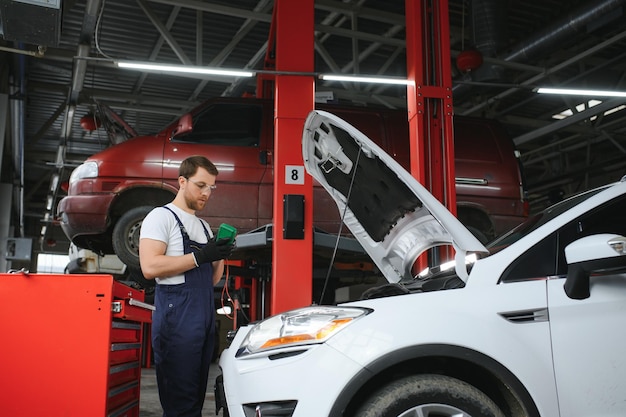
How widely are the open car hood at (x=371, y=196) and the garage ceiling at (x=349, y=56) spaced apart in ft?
10.7

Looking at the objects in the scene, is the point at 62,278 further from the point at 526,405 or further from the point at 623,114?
the point at 623,114

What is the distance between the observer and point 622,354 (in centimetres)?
204

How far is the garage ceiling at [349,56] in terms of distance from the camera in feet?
24.8

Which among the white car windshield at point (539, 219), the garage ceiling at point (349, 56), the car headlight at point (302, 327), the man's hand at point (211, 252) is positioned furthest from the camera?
the garage ceiling at point (349, 56)

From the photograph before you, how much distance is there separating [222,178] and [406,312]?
14.0 feet

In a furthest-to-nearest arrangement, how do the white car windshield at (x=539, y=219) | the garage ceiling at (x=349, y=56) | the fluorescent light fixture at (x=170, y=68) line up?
the garage ceiling at (x=349, y=56)
the fluorescent light fixture at (x=170, y=68)
the white car windshield at (x=539, y=219)

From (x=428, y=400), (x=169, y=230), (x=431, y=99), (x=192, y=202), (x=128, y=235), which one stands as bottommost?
(x=428, y=400)

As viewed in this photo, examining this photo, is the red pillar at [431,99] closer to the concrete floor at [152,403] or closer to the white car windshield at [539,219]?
the white car windshield at [539,219]

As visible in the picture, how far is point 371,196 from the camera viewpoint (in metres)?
3.11

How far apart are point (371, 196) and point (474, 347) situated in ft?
4.13

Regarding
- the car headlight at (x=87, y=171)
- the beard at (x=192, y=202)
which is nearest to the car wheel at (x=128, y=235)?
the car headlight at (x=87, y=171)

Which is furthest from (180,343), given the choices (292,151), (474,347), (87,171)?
(87,171)

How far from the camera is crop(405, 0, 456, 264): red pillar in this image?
4.79 metres

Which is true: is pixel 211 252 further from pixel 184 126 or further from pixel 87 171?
pixel 87 171
